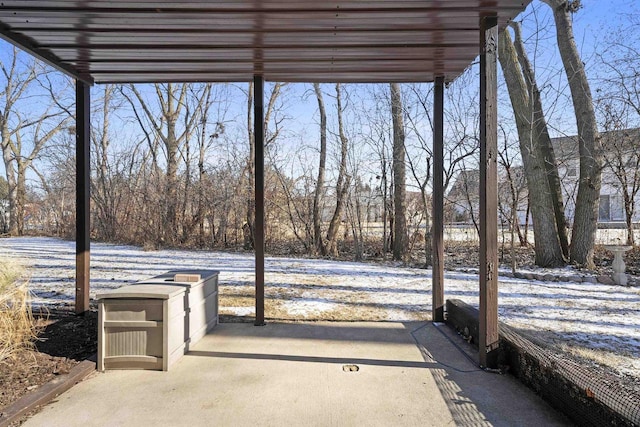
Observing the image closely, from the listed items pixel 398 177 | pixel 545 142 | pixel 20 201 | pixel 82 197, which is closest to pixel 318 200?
pixel 398 177

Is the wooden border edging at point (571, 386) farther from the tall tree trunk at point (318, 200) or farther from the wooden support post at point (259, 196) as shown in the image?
the tall tree trunk at point (318, 200)

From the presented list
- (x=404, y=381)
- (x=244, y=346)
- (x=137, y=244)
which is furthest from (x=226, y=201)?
(x=404, y=381)

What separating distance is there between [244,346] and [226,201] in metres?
9.13

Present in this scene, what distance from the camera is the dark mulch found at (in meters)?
2.36

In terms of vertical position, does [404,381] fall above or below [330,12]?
below

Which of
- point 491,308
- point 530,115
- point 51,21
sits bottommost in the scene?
point 491,308

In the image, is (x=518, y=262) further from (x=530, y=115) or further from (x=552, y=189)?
(x=530, y=115)

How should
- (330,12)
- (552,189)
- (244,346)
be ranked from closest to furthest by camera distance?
(330,12) → (244,346) → (552,189)

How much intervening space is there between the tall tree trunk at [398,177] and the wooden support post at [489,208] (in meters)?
6.74

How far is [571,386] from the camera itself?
77.9 inches

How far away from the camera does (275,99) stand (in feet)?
39.9

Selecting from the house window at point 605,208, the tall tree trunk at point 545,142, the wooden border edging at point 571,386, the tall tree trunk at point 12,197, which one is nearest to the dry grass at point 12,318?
the wooden border edging at point 571,386

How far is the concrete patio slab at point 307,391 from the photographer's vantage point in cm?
207

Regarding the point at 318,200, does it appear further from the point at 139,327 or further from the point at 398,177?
the point at 139,327
